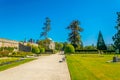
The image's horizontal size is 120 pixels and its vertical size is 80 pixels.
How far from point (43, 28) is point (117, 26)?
40271mm

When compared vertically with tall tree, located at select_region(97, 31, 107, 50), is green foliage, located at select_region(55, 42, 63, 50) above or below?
above

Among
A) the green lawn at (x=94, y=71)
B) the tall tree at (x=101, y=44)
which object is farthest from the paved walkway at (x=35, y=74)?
the tall tree at (x=101, y=44)

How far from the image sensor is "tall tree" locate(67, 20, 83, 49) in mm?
84500

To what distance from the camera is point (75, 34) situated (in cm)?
8462

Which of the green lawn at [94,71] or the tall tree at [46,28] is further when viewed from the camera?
the tall tree at [46,28]

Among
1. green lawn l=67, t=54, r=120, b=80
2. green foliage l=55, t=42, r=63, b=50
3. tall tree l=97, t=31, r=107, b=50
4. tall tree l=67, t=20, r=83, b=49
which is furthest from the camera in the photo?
green foliage l=55, t=42, r=63, b=50

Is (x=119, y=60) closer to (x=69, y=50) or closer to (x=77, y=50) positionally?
(x=69, y=50)

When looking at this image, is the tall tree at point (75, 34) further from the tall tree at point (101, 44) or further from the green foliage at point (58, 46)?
the green foliage at point (58, 46)

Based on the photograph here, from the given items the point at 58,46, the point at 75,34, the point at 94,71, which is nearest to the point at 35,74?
the point at 94,71

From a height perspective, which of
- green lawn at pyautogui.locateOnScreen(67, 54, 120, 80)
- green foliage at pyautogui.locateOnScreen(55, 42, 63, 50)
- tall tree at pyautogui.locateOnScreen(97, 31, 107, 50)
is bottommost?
green lawn at pyautogui.locateOnScreen(67, 54, 120, 80)

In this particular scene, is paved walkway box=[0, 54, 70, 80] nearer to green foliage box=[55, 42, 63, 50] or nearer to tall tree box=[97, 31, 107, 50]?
tall tree box=[97, 31, 107, 50]

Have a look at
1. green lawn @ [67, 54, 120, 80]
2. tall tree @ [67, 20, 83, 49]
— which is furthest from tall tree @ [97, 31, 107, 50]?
green lawn @ [67, 54, 120, 80]

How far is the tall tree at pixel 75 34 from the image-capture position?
84.5 meters

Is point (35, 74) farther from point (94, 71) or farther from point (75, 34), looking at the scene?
point (75, 34)
